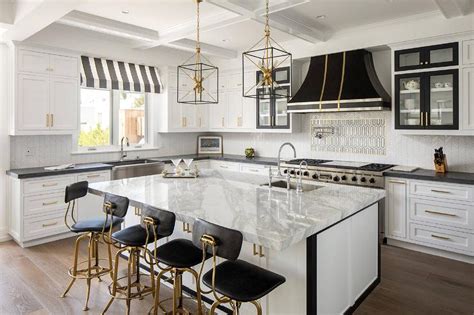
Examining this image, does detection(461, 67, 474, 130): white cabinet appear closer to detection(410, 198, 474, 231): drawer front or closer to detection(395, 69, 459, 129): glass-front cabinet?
detection(395, 69, 459, 129): glass-front cabinet

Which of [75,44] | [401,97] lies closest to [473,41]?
[401,97]

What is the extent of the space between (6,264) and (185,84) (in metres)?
4.22

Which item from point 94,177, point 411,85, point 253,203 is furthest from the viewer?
point 94,177

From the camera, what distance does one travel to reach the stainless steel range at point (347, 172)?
15.1ft

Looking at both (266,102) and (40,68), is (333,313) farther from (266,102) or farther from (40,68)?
(40,68)

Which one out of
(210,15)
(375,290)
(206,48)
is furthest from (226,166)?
(375,290)

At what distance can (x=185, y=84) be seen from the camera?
6809 mm

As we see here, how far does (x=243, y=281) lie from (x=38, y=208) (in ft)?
12.4

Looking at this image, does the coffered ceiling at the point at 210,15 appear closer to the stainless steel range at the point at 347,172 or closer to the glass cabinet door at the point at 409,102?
the glass cabinet door at the point at 409,102

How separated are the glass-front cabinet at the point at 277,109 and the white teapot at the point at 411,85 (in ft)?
6.16

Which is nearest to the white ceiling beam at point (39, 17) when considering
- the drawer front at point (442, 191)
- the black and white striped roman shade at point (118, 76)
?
the black and white striped roman shade at point (118, 76)

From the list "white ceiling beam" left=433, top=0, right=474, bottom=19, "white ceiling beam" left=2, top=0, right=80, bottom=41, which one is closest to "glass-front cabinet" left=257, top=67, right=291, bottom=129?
"white ceiling beam" left=433, top=0, right=474, bottom=19

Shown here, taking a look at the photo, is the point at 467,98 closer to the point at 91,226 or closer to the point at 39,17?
the point at 91,226

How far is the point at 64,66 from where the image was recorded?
16.7 ft
